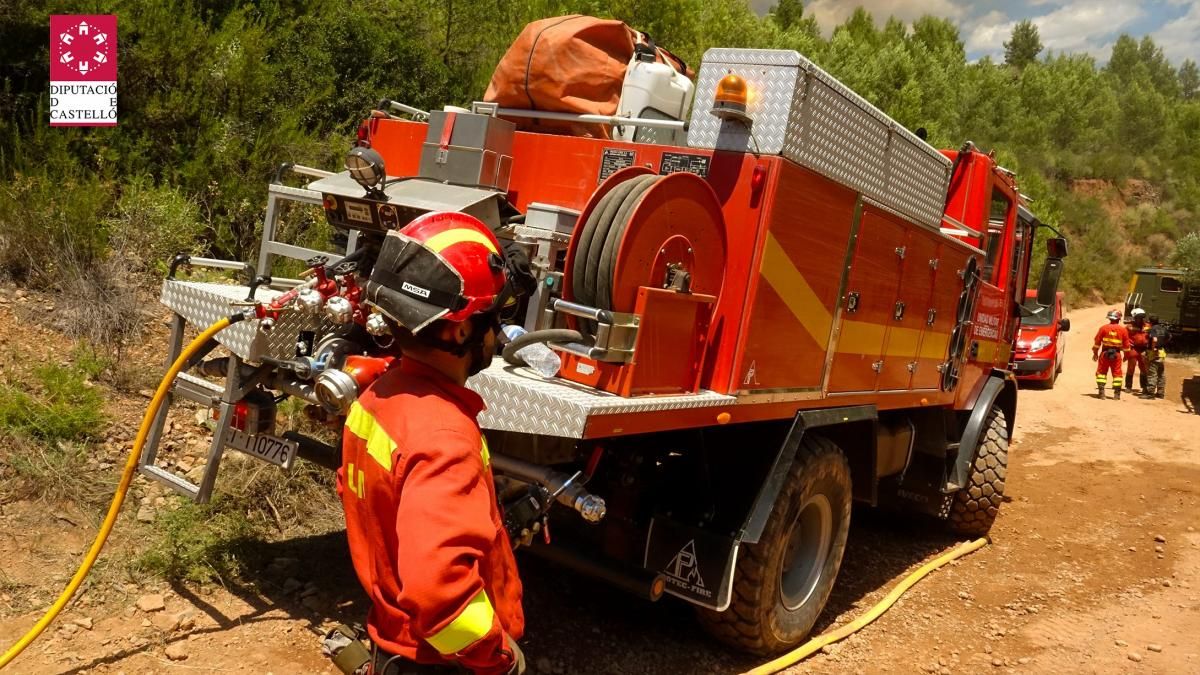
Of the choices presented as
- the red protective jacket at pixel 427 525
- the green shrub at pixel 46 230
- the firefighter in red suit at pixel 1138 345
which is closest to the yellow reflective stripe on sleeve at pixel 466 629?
the red protective jacket at pixel 427 525

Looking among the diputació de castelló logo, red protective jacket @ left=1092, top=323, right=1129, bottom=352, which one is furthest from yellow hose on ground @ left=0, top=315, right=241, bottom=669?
red protective jacket @ left=1092, top=323, right=1129, bottom=352

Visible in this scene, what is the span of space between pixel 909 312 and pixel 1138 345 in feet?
51.6

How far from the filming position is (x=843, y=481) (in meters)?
4.95

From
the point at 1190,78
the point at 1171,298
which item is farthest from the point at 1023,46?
the point at 1171,298

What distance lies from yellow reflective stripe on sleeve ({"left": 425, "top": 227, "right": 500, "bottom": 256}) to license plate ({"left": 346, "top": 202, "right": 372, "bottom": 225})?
2354 mm

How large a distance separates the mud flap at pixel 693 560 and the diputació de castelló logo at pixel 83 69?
251 inches

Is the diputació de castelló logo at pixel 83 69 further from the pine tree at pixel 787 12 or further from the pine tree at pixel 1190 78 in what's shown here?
the pine tree at pixel 1190 78

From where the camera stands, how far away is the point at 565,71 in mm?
4891

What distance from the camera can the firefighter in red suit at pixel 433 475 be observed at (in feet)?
5.79

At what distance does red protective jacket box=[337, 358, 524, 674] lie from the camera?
1.75m

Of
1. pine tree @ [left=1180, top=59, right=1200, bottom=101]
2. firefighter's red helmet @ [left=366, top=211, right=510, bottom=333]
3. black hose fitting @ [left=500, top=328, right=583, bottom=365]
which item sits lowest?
black hose fitting @ [left=500, top=328, right=583, bottom=365]

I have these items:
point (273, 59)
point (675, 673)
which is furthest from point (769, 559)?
point (273, 59)

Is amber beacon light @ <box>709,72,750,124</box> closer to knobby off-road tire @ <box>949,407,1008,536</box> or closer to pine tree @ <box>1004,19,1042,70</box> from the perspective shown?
knobby off-road tire @ <box>949,407,1008,536</box>

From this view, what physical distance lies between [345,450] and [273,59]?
1025cm
